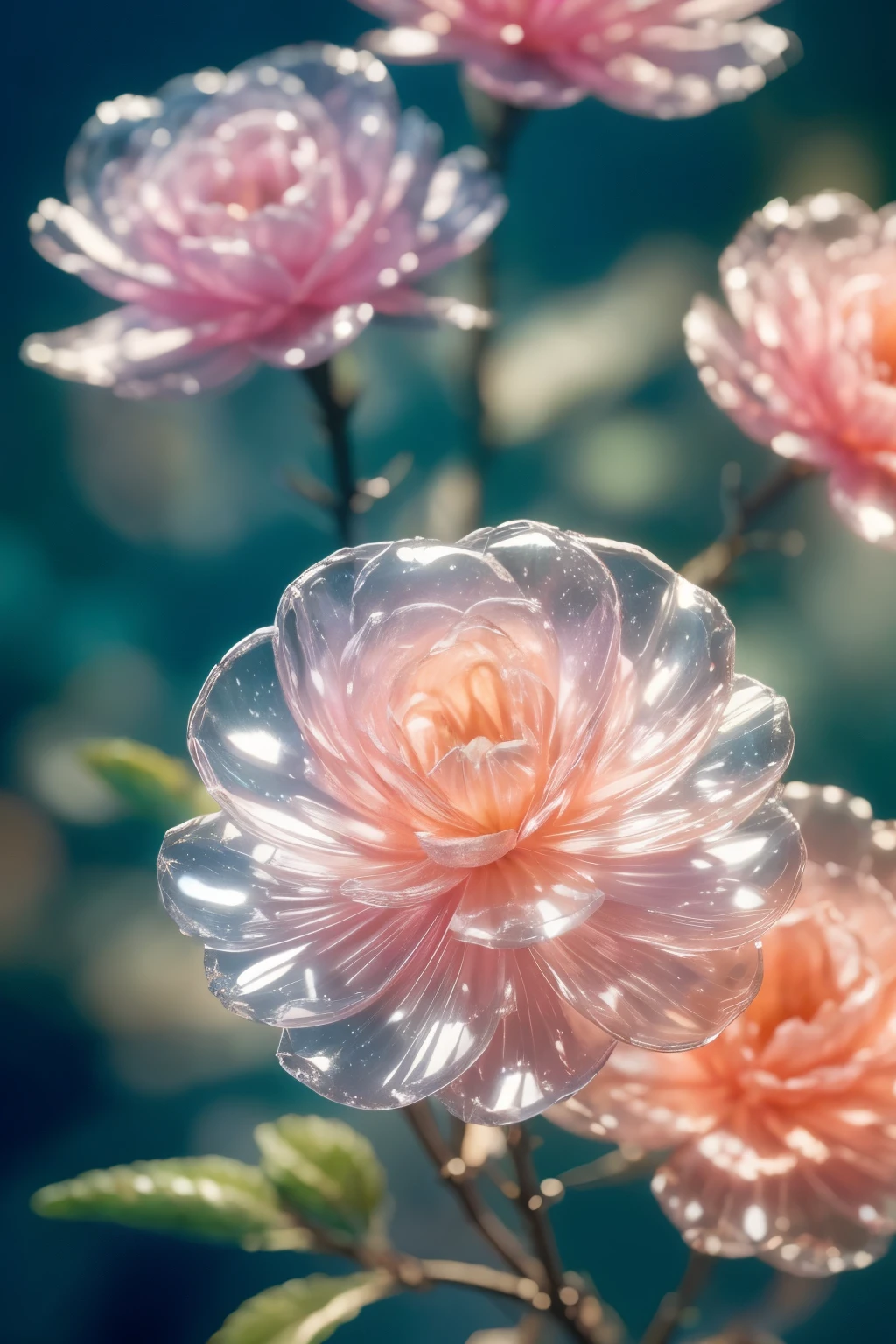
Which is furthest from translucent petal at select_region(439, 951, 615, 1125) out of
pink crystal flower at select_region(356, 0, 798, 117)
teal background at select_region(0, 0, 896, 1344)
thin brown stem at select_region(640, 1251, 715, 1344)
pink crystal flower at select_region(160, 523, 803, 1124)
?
teal background at select_region(0, 0, 896, 1344)

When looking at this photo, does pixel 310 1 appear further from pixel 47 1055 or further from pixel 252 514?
pixel 47 1055

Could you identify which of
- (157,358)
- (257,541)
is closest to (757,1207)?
(157,358)

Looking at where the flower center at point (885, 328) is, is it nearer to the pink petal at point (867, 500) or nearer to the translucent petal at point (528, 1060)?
the pink petal at point (867, 500)

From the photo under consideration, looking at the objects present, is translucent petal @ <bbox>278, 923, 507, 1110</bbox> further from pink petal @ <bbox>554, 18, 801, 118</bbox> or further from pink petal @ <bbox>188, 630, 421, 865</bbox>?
pink petal @ <bbox>554, 18, 801, 118</bbox>

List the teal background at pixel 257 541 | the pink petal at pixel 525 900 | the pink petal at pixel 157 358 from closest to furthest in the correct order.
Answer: the pink petal at pixel 525 900 → the pink petal at pixel 157 358 → the teal background at pixel 257 541

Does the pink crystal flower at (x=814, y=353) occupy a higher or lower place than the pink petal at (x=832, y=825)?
higher

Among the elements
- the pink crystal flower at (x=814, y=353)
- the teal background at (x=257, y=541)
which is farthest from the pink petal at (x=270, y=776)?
the teal background at (x=257, y=541)

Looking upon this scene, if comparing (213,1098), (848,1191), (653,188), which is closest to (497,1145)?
(848,1191)
